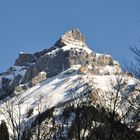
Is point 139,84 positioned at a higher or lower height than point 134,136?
higher

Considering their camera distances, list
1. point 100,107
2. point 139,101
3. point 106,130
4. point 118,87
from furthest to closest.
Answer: point 106,130
point 100,107
point 118,87
point 139,101

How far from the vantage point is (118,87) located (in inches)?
1341

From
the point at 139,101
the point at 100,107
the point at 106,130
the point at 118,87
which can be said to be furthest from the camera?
the point at 106,130

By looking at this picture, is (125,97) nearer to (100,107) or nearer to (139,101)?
(139,101)

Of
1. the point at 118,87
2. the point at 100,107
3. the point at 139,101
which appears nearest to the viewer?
the point at 139,101

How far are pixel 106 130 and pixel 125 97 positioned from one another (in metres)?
10.3

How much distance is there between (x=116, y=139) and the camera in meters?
35.6

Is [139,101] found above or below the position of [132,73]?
below

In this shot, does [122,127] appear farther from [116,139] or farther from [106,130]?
[106,130]

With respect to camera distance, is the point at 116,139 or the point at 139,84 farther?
the point at 116,139

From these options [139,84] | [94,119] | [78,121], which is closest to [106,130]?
[94,119]

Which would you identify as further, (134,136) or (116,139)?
(116,139)

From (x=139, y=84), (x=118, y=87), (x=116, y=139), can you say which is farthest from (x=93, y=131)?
(x=139, y=84)

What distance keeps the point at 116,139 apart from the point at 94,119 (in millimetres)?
2693
